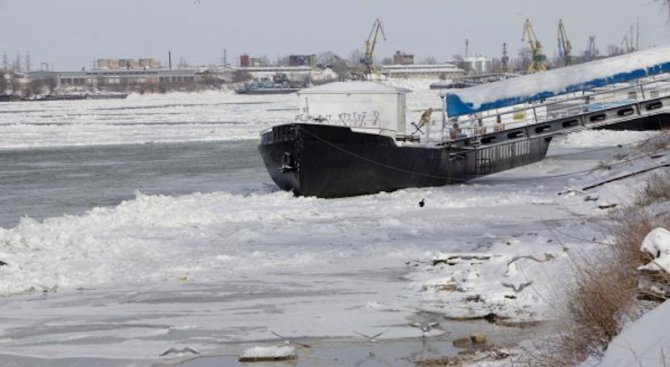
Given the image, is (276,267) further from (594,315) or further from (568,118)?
(568,118)

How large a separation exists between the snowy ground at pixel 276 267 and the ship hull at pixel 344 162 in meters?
0.79

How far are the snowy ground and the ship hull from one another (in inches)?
31.1

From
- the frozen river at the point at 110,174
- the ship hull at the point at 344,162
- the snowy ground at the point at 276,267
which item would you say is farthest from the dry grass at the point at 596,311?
the ship hull at the point at 344,162

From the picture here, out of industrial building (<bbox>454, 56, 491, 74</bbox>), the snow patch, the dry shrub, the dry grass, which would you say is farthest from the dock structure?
industrial building (<bbox>454, 56, 491, 74</bbox>)

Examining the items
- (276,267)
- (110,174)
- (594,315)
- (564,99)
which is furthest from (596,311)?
(110,174)

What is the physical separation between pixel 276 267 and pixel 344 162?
13.8 metres

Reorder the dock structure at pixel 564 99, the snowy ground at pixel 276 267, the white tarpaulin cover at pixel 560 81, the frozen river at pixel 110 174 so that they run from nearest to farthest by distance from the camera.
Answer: the snowy ground at pixel 276 267 → the frozen river at pixel 110 174 → the white tarpaulin cover at pixel 560 81 → the dock structure at pixel 564 99

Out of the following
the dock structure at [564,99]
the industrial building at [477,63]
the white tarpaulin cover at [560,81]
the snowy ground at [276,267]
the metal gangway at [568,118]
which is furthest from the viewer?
the industrial building at [477,63]

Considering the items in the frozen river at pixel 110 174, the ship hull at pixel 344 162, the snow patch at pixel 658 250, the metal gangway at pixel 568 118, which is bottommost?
the frozen river at pixel 110 174

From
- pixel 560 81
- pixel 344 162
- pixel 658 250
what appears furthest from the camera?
pixel 560 81

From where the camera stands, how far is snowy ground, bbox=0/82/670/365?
1256 centimetres

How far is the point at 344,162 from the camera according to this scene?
30891 millimetres

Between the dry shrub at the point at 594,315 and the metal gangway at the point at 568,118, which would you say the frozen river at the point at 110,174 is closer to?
the metal gangway at the point at 568,118

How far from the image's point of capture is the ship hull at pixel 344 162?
3070 centimetres
